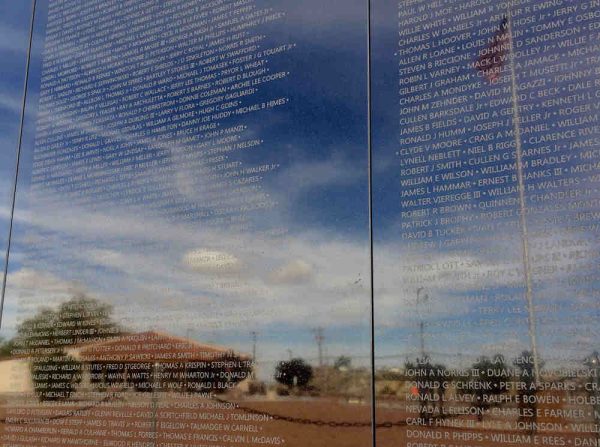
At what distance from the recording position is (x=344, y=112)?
292 cm

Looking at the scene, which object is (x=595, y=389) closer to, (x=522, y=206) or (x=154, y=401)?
(x=522, y=206)

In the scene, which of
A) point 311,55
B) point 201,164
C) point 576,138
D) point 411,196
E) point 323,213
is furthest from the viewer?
point 201,164

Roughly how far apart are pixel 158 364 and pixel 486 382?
1518 millimetres

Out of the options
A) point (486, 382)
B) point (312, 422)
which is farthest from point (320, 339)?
point (486, 382)

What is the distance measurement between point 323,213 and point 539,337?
99 centimetres

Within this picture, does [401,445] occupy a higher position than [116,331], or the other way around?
[116,331]

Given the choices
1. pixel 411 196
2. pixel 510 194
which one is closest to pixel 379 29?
pixel 411 196

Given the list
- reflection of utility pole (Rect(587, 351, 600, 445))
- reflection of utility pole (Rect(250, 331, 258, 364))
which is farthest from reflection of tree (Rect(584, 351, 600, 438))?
reflection of utility pole (Rect(250, 331, 258, 364))

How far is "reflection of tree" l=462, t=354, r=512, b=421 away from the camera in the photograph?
2.27 meters

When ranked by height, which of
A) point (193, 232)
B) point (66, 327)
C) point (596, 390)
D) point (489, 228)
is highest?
point (193, 232)

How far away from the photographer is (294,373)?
2781 mm

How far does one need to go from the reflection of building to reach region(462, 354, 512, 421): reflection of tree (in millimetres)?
951

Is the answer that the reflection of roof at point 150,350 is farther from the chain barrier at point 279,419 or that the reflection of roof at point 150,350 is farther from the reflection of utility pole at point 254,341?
the chain barrier at point 279,419

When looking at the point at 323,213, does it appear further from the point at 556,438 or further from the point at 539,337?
the point at 556,438
